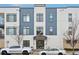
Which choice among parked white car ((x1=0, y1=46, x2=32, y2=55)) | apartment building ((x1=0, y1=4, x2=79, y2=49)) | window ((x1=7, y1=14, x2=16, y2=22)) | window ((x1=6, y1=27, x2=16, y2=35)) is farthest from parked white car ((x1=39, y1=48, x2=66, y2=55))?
window ((x1=7, y1=14, x2=16, y2=22))

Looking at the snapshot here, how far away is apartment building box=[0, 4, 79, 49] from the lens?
1600mm

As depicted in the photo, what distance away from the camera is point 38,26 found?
161 cm

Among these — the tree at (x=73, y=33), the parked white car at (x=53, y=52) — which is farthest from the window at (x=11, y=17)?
the tree at (x=73, y=33)

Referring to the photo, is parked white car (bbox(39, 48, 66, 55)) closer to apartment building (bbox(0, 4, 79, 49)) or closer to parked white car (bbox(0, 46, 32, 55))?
apartment building (bbox(0, 4, 79, 49))

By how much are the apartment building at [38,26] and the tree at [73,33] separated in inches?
1.2

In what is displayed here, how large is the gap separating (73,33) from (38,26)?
0.40 m

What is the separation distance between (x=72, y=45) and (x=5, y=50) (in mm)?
759

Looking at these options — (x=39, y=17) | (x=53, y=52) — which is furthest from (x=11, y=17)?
(x=53, y=52)

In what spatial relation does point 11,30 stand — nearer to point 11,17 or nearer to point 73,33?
point 11,17
